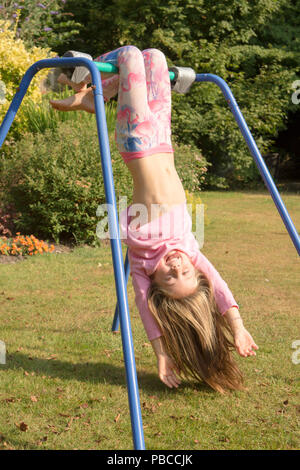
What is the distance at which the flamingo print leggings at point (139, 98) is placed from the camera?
337 cm

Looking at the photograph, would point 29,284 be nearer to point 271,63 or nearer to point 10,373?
point 10,373

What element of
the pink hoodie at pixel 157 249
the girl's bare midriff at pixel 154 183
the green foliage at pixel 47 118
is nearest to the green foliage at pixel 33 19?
the green foliage at pixel 47 118

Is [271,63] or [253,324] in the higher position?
[271,63]

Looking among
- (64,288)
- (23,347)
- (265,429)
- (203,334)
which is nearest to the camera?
(265,429)

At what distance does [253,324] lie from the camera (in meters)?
4.68

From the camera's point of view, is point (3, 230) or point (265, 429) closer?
point (265, 429)

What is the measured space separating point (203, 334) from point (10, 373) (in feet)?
4.46

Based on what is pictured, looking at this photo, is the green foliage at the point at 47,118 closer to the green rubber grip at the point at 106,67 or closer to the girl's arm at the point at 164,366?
the green rubber grip at the point at 106,67

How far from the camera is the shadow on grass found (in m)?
3.53

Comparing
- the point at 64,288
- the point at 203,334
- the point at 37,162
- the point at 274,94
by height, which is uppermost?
the point at 274,94

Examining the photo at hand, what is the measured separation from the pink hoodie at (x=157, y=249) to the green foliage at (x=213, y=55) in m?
11.0

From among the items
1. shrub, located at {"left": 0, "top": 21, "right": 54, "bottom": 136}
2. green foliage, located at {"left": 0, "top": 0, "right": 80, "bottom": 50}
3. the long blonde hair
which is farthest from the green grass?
green foliage, located at {"left": 0, "top": 0, "right": 80, "bottom": 50}
